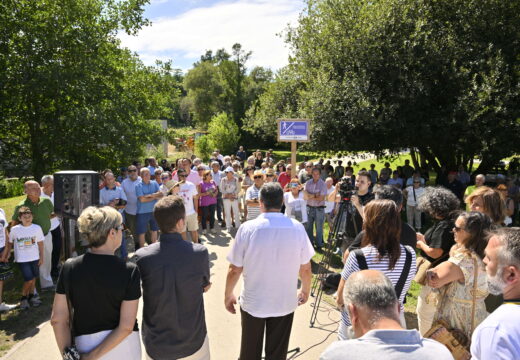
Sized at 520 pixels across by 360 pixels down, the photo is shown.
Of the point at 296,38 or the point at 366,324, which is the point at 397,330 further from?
the point at 296,38

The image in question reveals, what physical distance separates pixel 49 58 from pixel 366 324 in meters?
9.84

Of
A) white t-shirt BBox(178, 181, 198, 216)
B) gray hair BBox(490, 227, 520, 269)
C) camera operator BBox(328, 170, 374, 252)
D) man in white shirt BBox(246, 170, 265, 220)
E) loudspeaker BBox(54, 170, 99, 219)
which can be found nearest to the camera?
gray hair BBox(490, 227, 520, 269)

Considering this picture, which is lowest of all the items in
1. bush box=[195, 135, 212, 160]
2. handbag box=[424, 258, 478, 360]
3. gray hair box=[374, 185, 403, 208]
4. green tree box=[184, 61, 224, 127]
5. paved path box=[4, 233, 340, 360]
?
paved path box=[4, 233, 340, 360]

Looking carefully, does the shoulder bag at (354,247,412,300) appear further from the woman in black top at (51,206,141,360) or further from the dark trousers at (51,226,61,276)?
the dark trousers at (51,226,61,276)

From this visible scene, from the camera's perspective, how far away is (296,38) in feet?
55.0

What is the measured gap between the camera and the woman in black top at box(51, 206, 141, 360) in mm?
2377

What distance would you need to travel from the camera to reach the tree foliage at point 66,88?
28.1ft

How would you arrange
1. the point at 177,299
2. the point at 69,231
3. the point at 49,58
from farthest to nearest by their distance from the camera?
the point at 49,58 → the point at 69,231 → the point at 177,299

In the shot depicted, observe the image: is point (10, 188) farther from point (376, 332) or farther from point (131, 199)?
point (376, 332)

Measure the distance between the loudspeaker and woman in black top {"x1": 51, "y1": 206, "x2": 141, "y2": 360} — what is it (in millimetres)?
3362

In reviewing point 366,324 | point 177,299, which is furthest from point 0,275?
point 366,324

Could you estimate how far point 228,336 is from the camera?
4797 mm

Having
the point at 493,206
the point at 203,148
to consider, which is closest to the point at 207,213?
the point at 493,206

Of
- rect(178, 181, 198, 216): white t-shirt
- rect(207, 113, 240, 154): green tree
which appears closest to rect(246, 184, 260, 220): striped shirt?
rect(178, 181, 198, 216): white t-shirt
